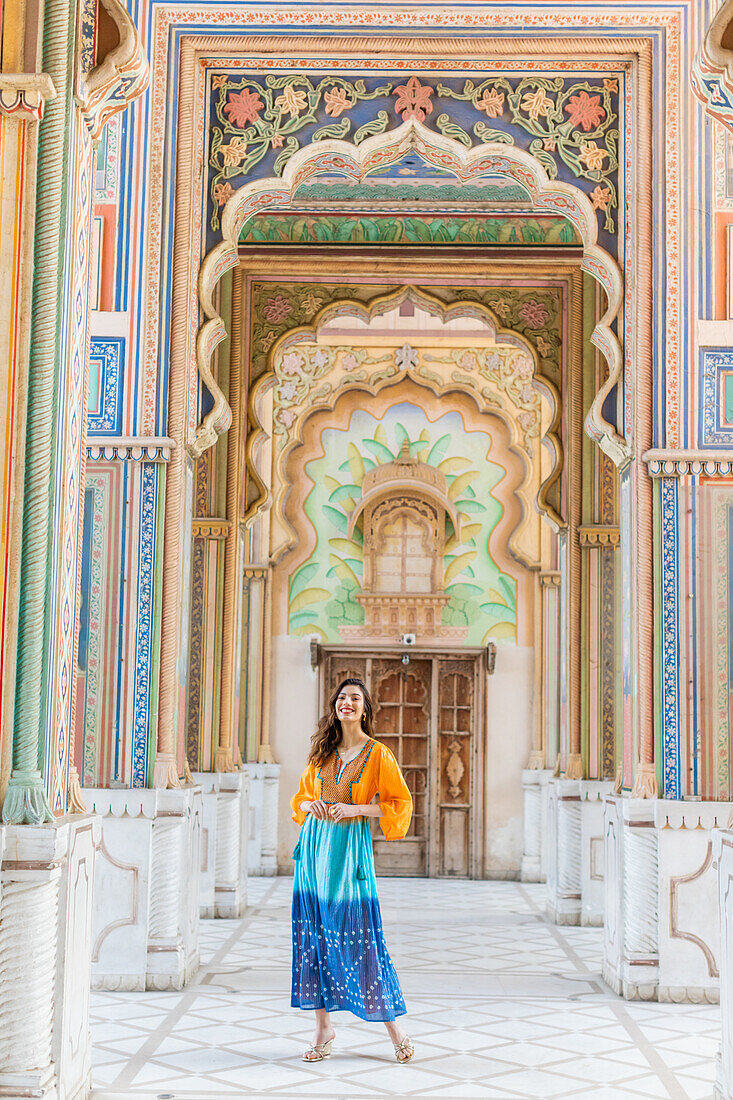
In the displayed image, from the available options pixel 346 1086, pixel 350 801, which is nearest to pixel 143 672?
pixel 350 801

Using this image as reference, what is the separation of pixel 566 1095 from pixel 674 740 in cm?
212

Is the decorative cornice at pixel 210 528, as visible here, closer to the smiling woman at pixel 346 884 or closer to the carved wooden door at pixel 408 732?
the carved wooden door at pixel 408 732

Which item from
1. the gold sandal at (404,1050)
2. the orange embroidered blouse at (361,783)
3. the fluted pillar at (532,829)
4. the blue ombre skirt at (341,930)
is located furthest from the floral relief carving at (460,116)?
the fluted pillar at (532,829)

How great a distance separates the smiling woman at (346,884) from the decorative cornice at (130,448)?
2.08m

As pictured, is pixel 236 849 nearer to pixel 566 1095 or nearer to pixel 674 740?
pixel 674 740

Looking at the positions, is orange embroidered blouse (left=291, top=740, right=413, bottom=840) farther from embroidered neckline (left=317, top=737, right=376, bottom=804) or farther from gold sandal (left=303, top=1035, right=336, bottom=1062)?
gold sandal (left=303, top=1035, right=336, bottom=1062)

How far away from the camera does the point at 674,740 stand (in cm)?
610

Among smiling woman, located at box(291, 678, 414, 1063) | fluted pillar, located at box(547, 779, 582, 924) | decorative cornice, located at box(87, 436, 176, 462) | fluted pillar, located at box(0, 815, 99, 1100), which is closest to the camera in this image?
fluted pillar, located at box(0, 815, 99, 1100)

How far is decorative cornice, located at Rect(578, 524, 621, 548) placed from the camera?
883 cm

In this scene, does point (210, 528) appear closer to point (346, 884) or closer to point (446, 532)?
point (446, 532)

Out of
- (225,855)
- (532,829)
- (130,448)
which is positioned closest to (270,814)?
(532,829)

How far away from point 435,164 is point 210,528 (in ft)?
10.3

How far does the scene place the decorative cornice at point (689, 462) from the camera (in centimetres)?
618

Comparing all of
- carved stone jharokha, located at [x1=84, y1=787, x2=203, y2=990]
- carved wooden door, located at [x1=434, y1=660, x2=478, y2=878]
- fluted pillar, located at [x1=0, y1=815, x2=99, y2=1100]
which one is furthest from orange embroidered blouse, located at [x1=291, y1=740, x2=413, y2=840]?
carved wooden door, located at [x1=434, y1=660, x2=478, y2=878]
